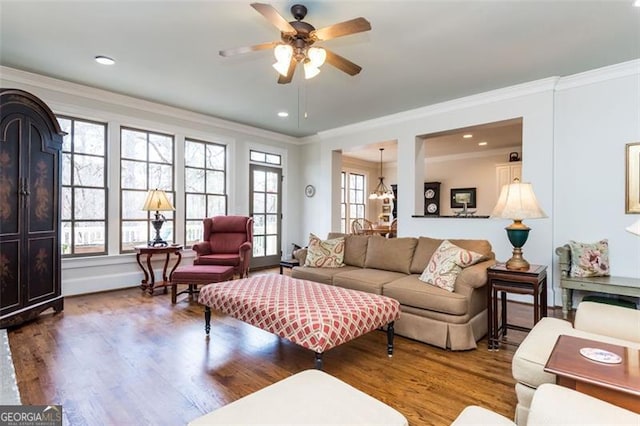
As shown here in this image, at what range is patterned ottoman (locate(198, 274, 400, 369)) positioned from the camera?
2049 millimetres

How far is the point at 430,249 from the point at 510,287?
35.9 inches

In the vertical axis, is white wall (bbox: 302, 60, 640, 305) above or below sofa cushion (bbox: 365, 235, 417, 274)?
above

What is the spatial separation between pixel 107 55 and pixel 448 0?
321cm

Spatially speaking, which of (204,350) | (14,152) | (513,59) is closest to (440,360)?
(204,350)

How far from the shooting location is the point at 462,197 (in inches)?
322

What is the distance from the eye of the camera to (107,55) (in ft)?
11.0

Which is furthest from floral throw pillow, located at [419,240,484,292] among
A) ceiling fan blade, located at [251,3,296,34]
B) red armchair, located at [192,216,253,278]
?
red armchair, located at [192,216,253,278]

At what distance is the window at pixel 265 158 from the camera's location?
6328mm

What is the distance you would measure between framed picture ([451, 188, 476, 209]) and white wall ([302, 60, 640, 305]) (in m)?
3.76

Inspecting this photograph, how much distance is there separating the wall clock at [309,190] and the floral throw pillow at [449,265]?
3.98m

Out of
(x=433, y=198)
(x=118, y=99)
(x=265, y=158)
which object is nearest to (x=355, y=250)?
(x=265, y=158)

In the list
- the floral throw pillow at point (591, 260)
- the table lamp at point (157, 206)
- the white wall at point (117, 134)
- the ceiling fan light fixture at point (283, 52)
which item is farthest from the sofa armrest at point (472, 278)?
the white wall at point (117, 134)

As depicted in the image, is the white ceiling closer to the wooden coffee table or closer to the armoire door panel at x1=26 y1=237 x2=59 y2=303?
the armoire door panel at x1=26 y1=237 x2=59 y2=303

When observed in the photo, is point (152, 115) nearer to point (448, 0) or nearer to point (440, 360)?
point (448, 0)
